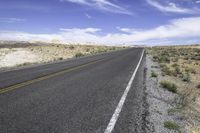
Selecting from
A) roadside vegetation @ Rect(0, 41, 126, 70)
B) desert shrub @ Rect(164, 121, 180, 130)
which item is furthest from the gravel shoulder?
roadside vegetation @ Rect(0, 41, 126, 70)

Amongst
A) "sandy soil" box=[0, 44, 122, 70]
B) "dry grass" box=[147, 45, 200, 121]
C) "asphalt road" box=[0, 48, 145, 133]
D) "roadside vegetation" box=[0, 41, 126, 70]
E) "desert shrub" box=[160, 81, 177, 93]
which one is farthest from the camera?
"roadside vegetation" box=[0, 41, 126, 70]

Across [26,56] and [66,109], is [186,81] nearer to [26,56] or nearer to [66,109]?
[66,109]

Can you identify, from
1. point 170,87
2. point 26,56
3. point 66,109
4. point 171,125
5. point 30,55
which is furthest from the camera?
point 30,55

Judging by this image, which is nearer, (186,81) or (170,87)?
(170,87)

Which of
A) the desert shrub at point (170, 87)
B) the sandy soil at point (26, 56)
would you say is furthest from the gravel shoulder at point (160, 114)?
the sandy soil at point (26, 56)

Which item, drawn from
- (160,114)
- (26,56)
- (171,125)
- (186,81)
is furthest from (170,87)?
(26,56)

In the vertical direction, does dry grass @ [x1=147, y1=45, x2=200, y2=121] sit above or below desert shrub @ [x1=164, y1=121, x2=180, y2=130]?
below

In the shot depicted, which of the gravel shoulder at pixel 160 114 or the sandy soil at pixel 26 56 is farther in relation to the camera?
the sandy soil at pixel 26 56

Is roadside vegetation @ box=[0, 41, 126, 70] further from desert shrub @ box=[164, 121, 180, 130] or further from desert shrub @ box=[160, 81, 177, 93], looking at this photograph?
desert shrub @ box=[164, 121, 180, 130]

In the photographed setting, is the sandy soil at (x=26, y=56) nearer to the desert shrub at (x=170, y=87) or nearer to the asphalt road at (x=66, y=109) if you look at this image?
the asphalt road at (x=66, y=109)

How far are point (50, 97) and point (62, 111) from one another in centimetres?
178

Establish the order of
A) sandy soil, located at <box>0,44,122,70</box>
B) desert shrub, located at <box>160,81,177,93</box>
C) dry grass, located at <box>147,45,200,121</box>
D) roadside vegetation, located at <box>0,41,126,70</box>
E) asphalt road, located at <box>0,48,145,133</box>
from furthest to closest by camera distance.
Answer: roadside vegetation, located at <box>0,41,126,70</box>, sandy soil, located at <box>0,44,122,70</box>, desert shrub, located at <box>160,81,177,93</box>, dry grass, located at <box>147,45,200,121</box>, asphalt road, located at <box>0,48,145,133</box>

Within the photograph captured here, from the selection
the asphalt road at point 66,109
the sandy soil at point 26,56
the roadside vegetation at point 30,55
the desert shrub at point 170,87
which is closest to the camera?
the asphalt road at point 66,109

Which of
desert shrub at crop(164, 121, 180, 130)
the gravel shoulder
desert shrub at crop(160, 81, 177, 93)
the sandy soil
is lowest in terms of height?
the sandy soil
